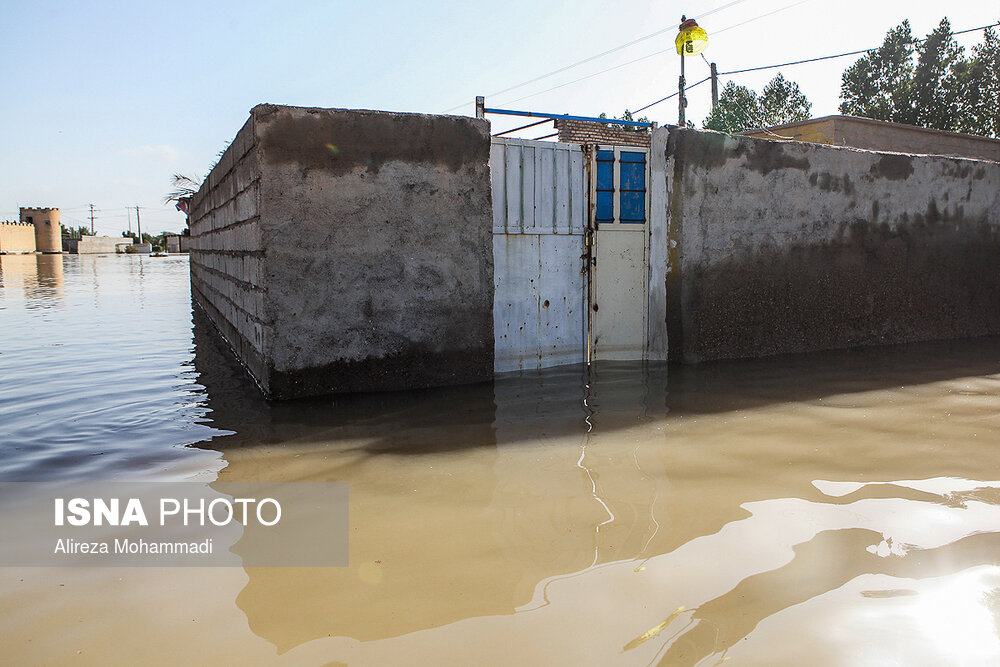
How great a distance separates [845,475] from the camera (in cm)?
337

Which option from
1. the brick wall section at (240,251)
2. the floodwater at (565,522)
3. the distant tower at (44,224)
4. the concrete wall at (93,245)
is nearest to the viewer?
the floodwater at (565,522)

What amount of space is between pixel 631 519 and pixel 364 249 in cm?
308

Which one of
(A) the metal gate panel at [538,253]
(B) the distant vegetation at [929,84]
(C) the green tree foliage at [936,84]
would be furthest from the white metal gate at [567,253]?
(C) the green tree foliage at [936,84]

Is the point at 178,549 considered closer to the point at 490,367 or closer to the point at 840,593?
the point at 840,593

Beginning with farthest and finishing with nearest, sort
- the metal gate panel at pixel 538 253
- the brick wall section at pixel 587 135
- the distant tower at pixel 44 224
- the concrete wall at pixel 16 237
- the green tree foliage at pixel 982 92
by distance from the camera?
1. the distant tower at pixel 44 224
2. the concrete wall at pixel 16 237
3. the green tree foliage at pixel 982 92
4. the brick wall section at pixel 587 135
5. the metal gate panel at pixel 538 253

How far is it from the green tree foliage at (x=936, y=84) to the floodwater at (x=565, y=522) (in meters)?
36.9

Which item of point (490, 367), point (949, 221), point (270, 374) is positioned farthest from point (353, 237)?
point (949, 221)

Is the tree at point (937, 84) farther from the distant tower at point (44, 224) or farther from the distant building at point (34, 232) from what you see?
the distant tower at point (44, 224)

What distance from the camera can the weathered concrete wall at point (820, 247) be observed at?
632 cm

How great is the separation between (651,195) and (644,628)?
4.97m

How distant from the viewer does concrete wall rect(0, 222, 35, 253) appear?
49.0 meters

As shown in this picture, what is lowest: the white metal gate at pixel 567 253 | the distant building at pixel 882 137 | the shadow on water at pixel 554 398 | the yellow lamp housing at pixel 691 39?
the shadow on water at pixel 554 398

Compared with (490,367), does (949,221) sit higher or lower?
higher

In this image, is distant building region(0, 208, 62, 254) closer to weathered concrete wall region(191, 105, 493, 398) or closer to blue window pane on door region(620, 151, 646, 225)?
weathered concrete wall region(191, 105, 493, 398)
